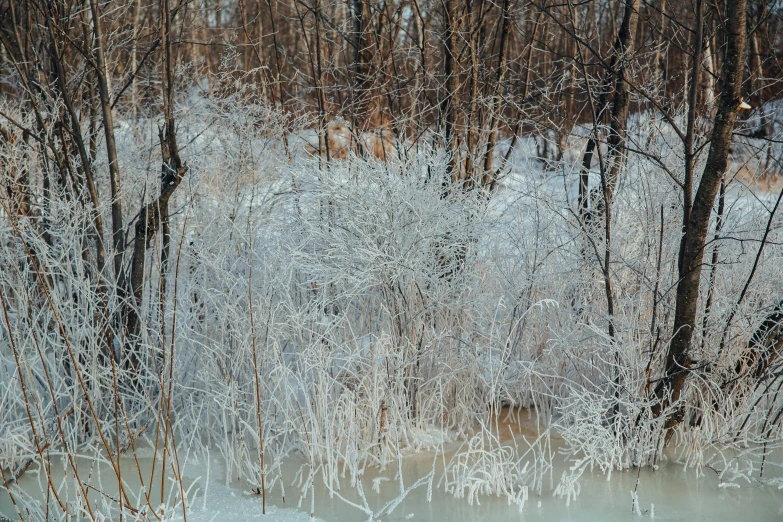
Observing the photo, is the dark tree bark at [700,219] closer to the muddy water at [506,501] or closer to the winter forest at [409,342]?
the winter forest at [409,342]

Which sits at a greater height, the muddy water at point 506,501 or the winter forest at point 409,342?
the winter forest at point 409,342

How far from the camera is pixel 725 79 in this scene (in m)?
3.00

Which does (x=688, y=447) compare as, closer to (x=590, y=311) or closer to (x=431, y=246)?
(x=590, y=311)

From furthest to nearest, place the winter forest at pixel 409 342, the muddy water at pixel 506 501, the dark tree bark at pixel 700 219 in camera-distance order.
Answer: the winter forest at pixel 409 342 < the muddy water at pixel 506 501 < the dark tree bark at pixel 700 219

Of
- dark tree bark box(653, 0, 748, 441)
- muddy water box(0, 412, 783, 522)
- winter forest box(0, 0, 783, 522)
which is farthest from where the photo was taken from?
winter forest box(0, 0, 783, 522)

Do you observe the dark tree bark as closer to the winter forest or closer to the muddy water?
the winter forest

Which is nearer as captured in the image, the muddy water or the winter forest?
the muddy water

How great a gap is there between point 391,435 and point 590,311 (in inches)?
52.0

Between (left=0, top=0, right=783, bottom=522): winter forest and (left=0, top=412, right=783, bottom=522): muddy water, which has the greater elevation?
(left=0, top=0, right=783, bottom=522): winter forest

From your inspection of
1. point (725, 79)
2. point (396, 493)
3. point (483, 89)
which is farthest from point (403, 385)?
point (483, 89)

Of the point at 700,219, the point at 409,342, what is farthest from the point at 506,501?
the point at 700,219

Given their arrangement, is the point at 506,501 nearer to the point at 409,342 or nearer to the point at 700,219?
the point at 409,342

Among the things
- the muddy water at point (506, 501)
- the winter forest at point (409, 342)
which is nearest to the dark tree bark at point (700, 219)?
the winter forest at point (409, 342)

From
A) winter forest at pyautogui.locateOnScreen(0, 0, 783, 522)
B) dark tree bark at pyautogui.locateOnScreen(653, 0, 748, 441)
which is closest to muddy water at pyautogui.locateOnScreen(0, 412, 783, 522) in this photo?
winter forest at pyautogui.locateOnScreen(0, 0, 783, 522)
